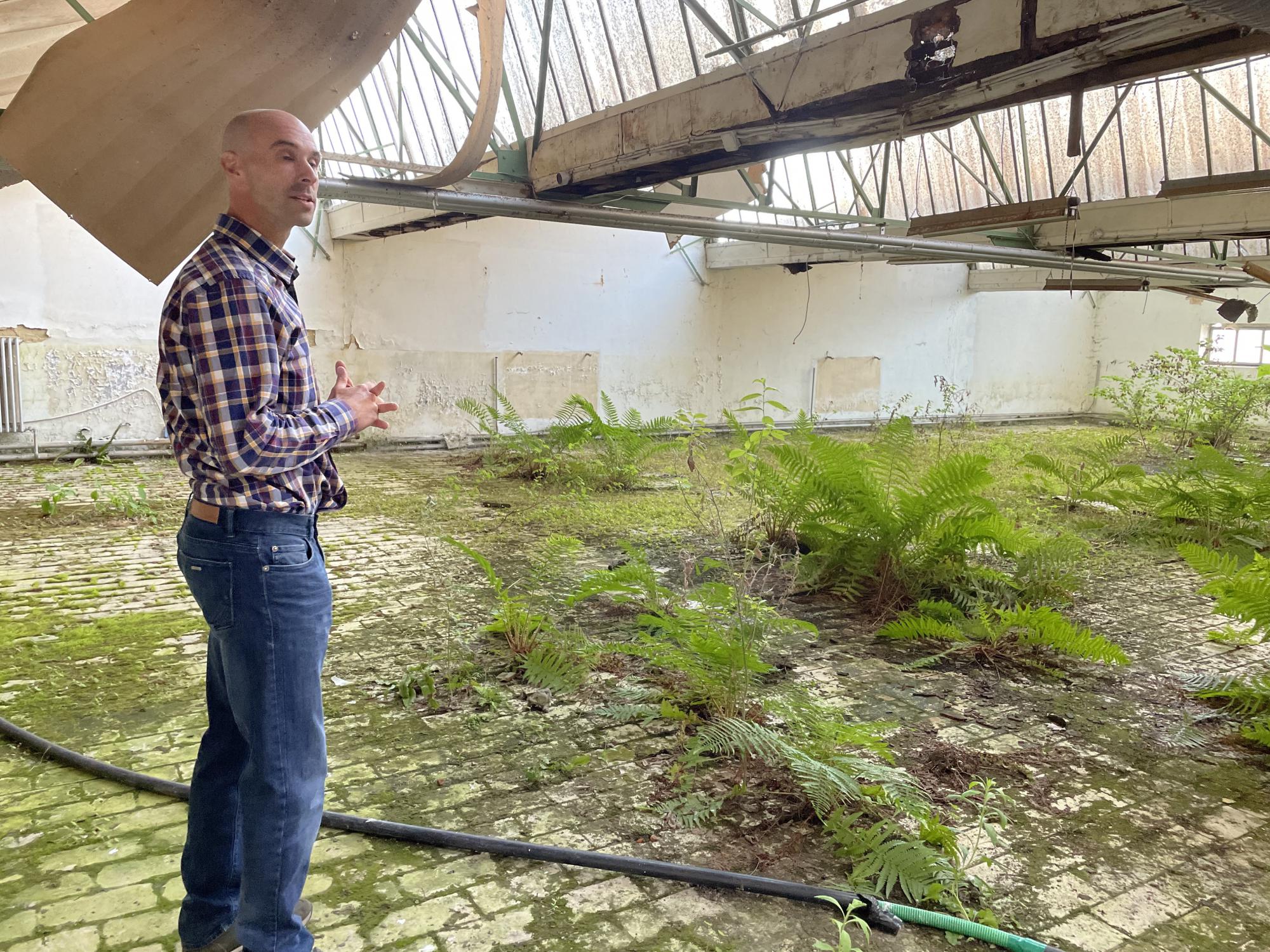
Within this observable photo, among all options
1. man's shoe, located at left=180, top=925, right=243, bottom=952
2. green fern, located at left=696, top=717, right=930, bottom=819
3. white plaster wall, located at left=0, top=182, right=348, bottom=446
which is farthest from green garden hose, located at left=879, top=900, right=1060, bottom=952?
white plaster wall, located at left=0, top=182, right=348, bottom=446

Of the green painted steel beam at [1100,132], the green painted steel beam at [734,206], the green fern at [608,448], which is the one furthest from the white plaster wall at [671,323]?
the green painted steel beam at [1100,132]

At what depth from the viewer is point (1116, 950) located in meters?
2.39

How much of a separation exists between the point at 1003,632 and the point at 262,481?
3958 mm

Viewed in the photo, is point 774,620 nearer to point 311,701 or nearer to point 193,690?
point 311,701

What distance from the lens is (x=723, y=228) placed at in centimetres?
886

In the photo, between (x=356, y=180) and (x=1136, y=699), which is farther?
(x=356, y=180)

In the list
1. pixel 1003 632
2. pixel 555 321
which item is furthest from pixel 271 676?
pixel 555 321

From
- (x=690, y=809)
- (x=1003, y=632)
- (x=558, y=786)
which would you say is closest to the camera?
(x=690, y=809)

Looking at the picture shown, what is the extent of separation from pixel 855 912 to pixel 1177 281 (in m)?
14.0

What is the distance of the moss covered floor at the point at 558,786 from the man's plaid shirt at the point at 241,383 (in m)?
1.31

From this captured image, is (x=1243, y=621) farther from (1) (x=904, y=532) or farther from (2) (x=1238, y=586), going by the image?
(1) (x=904, y=532)

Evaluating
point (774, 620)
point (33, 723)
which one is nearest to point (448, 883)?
point (774, 620)

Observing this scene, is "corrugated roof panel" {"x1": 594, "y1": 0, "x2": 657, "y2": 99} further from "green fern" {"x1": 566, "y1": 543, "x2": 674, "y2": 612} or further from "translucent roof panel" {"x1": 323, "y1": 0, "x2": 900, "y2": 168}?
"green fern" {"x1": 566, "y1": 543, "x2": 674, "y2": 612}

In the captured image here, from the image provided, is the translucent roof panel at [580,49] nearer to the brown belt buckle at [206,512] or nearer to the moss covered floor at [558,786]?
the moss covered floor at [558,786]
